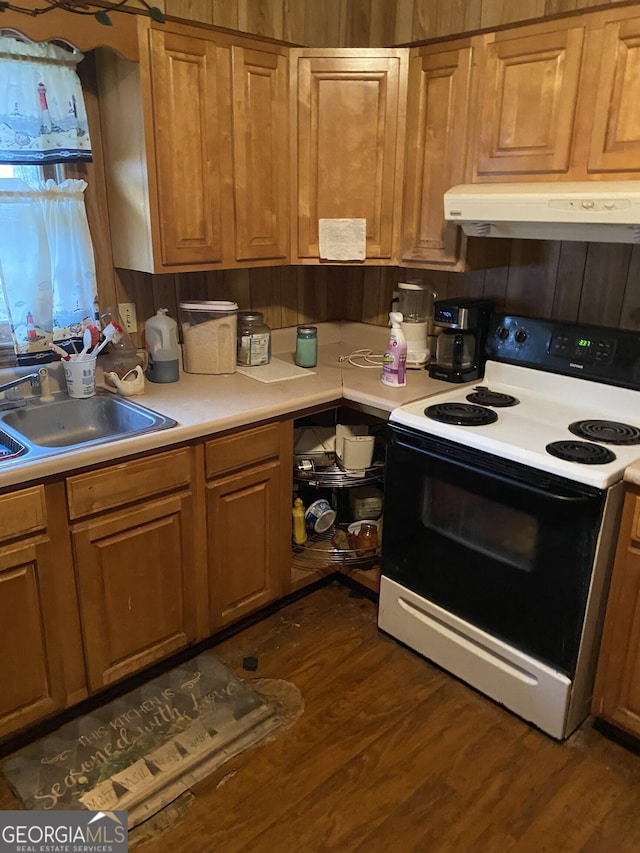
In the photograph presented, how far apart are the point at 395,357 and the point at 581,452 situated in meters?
0.78

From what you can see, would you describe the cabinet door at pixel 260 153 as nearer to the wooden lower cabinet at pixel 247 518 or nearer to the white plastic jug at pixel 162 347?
the white plastic jug at pixel 162 347

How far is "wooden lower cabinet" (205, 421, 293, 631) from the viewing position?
2.14 m

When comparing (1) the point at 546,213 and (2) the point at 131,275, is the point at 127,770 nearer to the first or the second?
(2) the point at 131,275

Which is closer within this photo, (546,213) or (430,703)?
(546,213)

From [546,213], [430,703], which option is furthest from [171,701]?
[546,213]

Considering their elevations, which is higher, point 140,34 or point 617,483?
point 140,34

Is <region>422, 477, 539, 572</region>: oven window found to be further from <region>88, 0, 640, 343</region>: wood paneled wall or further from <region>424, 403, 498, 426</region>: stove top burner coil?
<region>88, 0, 640, 343</region>: wood paneled wall

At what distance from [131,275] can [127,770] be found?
1.63 meters

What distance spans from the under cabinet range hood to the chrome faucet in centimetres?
143

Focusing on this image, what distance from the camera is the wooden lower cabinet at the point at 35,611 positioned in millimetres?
1692

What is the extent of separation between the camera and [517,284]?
2.50 meters

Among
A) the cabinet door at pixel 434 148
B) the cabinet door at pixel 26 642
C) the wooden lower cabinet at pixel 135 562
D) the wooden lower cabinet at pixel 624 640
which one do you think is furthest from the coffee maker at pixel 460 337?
the cabinet door at pixel 26 642

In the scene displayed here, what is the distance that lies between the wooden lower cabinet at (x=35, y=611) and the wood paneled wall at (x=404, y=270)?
96cm

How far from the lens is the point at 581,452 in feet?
6.08
